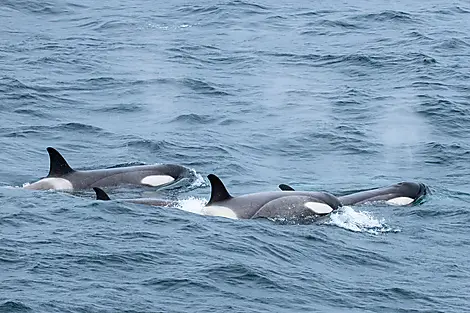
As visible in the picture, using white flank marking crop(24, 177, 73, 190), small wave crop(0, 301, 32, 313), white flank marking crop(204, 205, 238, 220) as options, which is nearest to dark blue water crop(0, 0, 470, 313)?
small wave crop(0, 301, 32, 313)

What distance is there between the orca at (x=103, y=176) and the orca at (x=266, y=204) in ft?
9.89

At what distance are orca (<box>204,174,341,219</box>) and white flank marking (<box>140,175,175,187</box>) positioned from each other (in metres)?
2.94

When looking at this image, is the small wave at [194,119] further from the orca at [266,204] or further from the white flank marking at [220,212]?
the white flank marking at [220,212]

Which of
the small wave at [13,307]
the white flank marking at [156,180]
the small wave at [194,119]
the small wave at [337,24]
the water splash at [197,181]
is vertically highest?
the small wave at [13,307]

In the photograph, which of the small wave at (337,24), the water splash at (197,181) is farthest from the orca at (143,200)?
the small wave at (337,24)

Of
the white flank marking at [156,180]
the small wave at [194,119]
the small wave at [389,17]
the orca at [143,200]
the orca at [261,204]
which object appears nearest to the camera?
the orca at [261,204]

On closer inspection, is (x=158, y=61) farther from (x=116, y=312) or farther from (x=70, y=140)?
(x=116, y=312)

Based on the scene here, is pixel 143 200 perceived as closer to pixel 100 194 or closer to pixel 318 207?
pixel 100 194

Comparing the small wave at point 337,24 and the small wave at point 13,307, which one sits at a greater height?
the small wave at point 13,307

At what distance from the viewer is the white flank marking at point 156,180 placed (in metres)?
23.4

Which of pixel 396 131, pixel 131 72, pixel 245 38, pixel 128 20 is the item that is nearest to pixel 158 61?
pixel 131 72

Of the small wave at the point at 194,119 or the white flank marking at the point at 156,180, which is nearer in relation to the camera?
the white flank marking at the point at 156,180

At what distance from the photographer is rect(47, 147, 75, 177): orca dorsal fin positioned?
22.4 metres

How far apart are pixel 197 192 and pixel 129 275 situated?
6536mm
